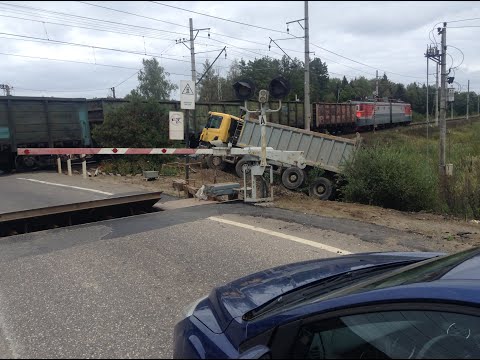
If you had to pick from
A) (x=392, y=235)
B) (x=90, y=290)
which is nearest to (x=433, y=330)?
(x=90, y=290)

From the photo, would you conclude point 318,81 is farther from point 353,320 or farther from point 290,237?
point 353,320

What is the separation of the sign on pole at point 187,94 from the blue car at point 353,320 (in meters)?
9.04

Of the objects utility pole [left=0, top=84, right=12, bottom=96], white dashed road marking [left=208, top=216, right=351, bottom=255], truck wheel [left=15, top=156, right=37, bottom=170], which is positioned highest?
utility pole [left=0, top=84, right=12, bottom=96]

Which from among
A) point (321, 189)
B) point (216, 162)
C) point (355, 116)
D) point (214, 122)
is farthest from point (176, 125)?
point (355, 116)

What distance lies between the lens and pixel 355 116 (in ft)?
135

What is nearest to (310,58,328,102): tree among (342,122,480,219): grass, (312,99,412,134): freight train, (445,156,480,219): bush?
(312,99,412,134): freight train

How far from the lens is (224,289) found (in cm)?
270

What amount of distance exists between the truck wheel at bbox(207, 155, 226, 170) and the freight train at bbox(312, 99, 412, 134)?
16.9m

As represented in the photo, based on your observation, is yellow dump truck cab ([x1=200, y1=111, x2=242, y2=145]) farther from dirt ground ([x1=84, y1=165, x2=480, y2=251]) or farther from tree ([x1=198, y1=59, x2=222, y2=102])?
tree ([x1=198, y1=59, x2=222, y2=102])

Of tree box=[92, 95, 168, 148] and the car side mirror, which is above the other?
tree box=[92, 95, 168, 148]

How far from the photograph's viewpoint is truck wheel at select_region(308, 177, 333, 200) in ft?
48.9

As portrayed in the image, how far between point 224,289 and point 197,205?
676 cm

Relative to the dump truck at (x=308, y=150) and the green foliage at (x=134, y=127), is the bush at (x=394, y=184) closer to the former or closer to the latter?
the dump truck at (x=308, y=150)

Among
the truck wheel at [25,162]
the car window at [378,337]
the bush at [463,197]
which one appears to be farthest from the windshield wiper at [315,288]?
the truck wheel at [25,162]
